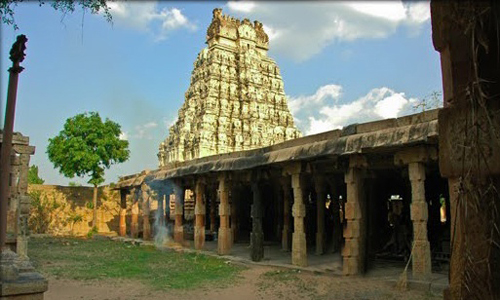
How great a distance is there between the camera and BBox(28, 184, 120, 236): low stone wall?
24.6 meters

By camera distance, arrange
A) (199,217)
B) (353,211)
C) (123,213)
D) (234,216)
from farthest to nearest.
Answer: (123,213), (234,216), (199,217), (353,211)

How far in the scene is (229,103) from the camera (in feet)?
111

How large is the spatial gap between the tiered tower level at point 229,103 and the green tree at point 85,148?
865 centimetres

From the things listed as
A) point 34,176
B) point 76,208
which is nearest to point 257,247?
point 76,208

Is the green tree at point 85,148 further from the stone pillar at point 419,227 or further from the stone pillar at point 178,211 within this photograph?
the stone pillar at point 419,227

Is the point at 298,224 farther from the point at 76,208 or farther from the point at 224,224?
the point at 76,208

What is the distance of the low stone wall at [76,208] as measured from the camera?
24.6 meters

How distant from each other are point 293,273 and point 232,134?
23017 millimetres

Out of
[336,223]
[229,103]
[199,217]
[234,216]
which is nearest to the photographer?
[336,223]

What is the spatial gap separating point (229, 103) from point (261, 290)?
2587 cm

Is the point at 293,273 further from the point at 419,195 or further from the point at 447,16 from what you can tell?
the point at 447,16

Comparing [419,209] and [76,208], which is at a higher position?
A: [419,209]

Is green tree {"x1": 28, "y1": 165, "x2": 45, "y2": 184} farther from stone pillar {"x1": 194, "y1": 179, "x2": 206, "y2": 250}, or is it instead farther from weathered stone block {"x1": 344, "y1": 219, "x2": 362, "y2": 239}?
weathered stone block {"x1": 344, "y1": 219, "x2": 362, "y2": 239}

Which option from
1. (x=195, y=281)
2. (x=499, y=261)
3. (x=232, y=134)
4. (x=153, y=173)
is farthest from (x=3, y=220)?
(x=232, y=134)
